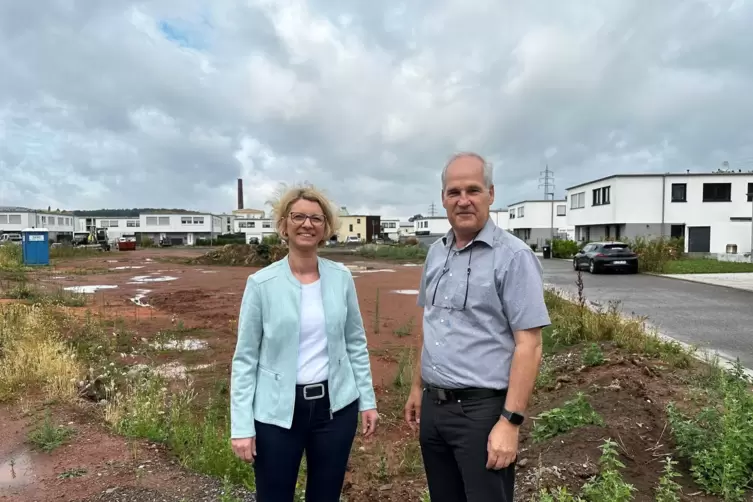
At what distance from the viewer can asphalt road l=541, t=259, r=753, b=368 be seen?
335 inches

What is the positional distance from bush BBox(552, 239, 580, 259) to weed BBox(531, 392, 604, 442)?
120 ft

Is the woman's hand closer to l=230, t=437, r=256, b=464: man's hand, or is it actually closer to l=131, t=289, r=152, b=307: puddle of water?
l=230, t=437, r=256, b=464: man's hand

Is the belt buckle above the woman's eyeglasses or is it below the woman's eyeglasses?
below

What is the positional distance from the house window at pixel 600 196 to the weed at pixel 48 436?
1582 inches

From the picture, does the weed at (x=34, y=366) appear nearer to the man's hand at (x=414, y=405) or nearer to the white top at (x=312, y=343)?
the white top at (x=312, y=343)

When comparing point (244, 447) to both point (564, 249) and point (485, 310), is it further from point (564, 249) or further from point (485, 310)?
point (564, 249)

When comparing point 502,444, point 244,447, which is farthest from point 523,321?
point 244,447

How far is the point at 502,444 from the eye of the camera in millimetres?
1997

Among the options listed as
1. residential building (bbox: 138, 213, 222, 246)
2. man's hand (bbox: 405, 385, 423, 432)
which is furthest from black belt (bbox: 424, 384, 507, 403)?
residential building (bbox: 138, 213, 222, 246)

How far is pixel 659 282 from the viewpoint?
62.2 feet

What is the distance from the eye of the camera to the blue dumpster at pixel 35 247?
3180 cm

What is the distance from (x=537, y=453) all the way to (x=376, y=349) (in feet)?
16.3


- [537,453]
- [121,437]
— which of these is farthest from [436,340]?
[121,437]

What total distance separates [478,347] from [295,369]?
81 centimetres
